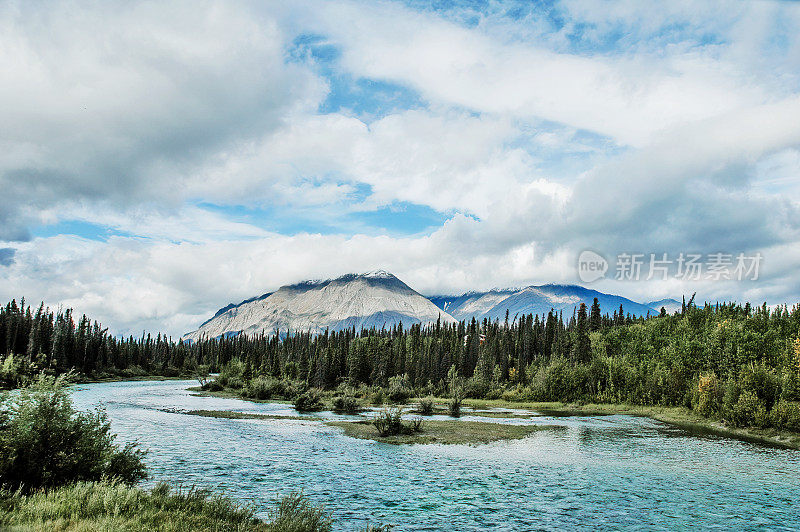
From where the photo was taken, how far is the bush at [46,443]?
18.8 meters

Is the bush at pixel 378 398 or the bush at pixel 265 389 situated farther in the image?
the bush at pixel 265 389

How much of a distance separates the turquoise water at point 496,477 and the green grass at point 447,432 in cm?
205

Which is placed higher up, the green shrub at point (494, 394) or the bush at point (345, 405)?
the bush at point (345, 405)

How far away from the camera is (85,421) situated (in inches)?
862

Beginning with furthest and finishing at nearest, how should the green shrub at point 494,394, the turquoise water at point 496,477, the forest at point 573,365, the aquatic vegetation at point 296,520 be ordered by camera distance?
the green shrub at point 494,394 → the forest at point 573,365 → the turquoise water at point 496,477 → the aquatic vegetation at point 296,520

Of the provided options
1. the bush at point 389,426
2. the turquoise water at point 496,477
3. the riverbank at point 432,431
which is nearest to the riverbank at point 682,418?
the turquoise water at point 496,477

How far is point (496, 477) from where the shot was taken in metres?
29.2

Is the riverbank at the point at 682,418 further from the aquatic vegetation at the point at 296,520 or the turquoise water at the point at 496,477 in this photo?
the aquatic vegetation at the point at 296,520

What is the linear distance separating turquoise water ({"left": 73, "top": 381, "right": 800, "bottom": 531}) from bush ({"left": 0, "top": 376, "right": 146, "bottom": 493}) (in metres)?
5.63

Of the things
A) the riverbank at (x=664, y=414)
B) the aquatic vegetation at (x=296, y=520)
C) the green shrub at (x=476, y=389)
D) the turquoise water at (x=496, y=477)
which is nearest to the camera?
the aquatic vegetation at (x=296, y=520)

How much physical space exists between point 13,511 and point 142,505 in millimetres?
3500

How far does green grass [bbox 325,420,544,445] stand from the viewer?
42.8 meters

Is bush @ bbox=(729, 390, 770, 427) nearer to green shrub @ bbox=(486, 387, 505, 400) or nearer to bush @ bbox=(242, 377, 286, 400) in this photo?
green shrub @ bbox=(486, 387, 505, 400)

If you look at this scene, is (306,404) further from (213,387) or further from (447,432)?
(213,387)
